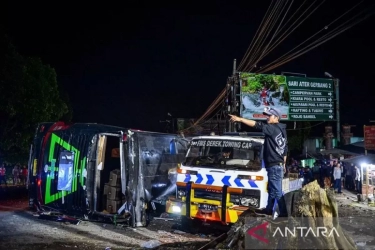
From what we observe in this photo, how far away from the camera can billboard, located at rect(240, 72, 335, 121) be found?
23547 mm

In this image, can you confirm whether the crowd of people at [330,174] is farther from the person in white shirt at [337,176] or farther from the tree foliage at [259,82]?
the tree foliage at [259,82]

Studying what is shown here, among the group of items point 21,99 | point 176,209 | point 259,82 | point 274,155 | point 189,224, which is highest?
point 259,82

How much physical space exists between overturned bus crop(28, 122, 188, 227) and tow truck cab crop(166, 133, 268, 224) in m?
0.97

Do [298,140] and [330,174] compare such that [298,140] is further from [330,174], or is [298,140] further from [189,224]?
[189,224]

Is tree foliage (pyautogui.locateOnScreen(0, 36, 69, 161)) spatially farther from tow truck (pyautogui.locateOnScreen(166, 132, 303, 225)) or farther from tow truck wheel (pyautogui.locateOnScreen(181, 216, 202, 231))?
tow truck wheel (pyautogui.locateOnScreen(181, 216, 202, 231))

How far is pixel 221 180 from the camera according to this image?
8570 mm

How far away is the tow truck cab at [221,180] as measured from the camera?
834 centimetres

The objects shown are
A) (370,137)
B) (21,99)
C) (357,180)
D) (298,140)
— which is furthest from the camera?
(298,140)

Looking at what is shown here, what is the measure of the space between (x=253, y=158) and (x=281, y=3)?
9.78 meters

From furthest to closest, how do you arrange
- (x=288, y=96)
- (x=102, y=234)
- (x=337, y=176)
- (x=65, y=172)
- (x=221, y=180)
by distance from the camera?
(x=288, y=96) < (x=337, y=176) < (x=65, y=172) < (x=102, y=234) < (x=221, y=180)

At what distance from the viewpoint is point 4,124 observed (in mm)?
21141

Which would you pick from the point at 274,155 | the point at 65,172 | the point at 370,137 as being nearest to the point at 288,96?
the point at 370,137

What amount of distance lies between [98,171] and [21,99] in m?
12.8

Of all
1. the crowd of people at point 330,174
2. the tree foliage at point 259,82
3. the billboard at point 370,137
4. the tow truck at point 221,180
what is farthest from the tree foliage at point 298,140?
the tow truck at point 221,180
